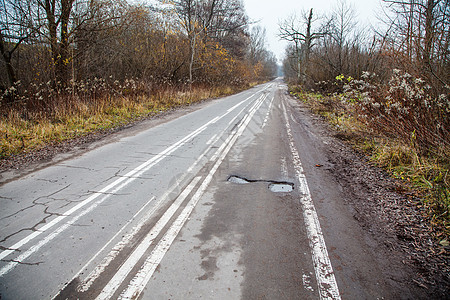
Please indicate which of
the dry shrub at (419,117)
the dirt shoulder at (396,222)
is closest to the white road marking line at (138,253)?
the dirt shoulder at (396,222)

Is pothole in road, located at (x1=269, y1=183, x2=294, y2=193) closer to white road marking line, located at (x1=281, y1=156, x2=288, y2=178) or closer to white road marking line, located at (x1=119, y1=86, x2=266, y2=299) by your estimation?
white road marking line, located at (x1=281, y1=156, x2=288, y2=178)

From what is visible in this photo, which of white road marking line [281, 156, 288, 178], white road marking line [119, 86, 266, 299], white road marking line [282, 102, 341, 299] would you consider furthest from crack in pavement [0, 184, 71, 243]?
white road marking line [281, 156, 288, 178]

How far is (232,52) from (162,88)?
16.5 metres

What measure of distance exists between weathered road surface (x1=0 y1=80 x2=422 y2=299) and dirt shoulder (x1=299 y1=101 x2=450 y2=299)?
0.69 ft

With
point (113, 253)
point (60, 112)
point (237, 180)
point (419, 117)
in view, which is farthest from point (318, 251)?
point (60, 112)

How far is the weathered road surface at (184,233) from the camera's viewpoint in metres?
2.35

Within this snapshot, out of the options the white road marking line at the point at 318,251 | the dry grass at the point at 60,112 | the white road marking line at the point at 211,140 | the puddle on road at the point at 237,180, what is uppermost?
the dry grass at the point at 60,112

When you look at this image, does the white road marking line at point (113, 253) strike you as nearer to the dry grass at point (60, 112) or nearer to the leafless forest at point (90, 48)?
the dry grass at point (60, 112)

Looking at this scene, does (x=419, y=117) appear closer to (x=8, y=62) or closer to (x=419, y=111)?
(x=419, y=111)

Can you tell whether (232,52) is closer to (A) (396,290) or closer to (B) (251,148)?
(B) (251,148)

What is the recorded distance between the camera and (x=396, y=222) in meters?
3.41

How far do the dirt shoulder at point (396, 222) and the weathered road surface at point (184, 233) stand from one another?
0.21 m

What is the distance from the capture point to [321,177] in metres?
4.90

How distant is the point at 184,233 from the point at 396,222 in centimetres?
288
